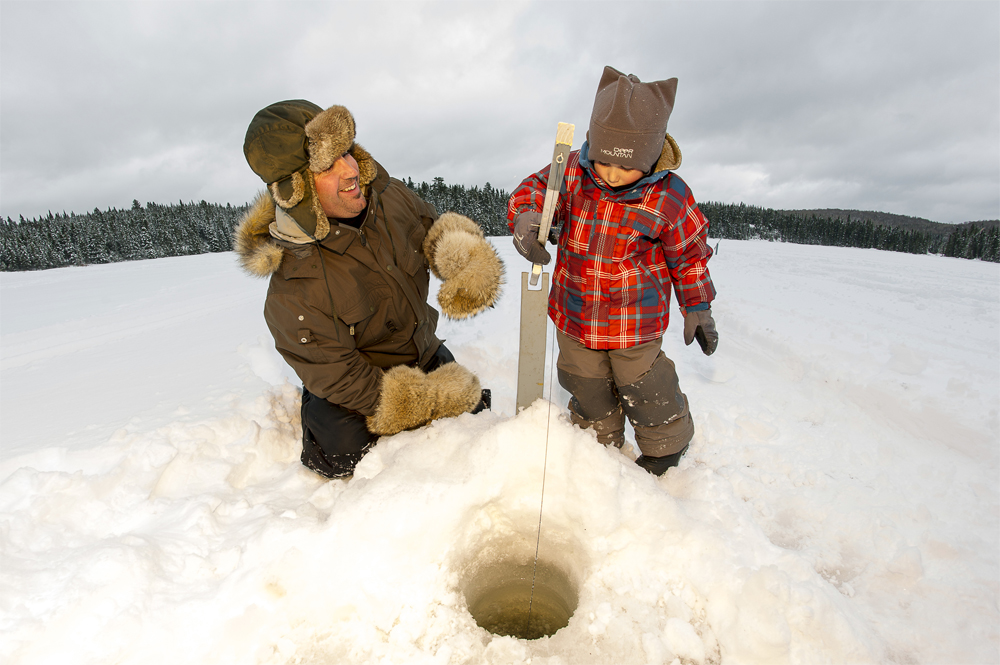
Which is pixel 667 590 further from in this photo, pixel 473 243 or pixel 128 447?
pixel 128 447

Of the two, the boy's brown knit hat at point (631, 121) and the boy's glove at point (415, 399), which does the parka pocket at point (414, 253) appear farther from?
the boy's brown knit hat at point (631, 121)

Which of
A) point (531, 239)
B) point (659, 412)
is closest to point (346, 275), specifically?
point (531, 239)

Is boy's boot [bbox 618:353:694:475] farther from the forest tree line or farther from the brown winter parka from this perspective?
the forest tree line

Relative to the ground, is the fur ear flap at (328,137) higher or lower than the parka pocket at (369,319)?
higher

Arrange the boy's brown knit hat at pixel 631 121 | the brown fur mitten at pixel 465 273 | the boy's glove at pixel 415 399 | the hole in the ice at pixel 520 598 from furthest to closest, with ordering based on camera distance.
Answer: the brown fur mitten at pixel 465 273 → the boy's glove at pixel 415 399 → the hole in the ice at pixel 520 598 → the boy's brown knit hat at pixel 631 121

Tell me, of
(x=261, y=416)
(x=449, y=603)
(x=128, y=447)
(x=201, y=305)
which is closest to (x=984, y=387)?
(x=449, y=603)

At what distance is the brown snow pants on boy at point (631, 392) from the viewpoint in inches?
102

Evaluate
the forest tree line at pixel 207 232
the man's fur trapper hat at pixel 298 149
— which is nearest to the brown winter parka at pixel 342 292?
the man's fur trapper hat at pixel 298 149

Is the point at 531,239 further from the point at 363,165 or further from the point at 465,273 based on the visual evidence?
the point at 363,165

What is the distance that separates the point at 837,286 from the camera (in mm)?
9875

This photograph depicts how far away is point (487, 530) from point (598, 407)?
3.40 ft

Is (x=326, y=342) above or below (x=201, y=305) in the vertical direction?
above

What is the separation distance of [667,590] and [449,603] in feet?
2.95

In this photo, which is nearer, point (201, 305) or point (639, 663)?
point (639, 663)
